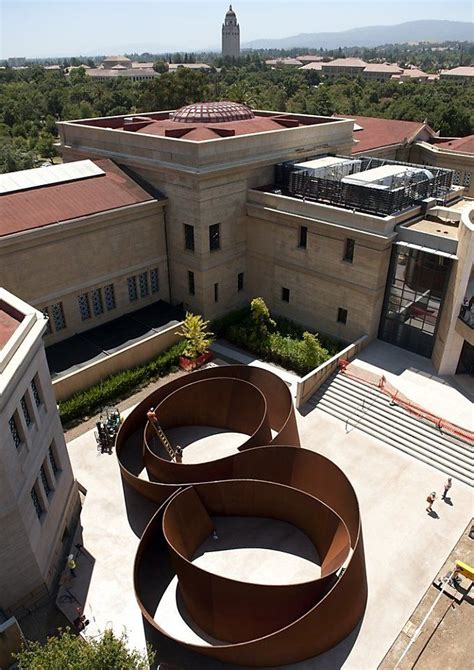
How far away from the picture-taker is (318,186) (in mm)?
35375

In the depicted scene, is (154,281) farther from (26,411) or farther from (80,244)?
(26,411)

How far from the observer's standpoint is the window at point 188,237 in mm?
36250

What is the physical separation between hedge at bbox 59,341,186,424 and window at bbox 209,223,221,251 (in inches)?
297

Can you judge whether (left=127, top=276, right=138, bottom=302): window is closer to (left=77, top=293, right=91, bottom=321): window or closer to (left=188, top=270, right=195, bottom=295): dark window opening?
(left=77, top=293, right=91, bottom=321): window

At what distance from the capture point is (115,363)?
106ft

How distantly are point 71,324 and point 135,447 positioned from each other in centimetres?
1102

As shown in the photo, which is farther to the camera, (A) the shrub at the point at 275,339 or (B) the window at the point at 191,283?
(B) the window at the point at 191,283

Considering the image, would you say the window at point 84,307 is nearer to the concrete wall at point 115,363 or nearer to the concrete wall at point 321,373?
the concrete wall at point 115,363

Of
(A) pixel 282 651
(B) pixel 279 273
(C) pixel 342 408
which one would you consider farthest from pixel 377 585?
(B) pixel 279 273

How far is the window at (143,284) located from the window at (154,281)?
489 millimetres

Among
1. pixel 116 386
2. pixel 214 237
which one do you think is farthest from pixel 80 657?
pixel 214 237

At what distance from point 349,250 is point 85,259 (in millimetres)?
17627

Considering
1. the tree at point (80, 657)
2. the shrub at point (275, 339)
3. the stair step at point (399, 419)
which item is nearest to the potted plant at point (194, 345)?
the shrub at point (275, 339)

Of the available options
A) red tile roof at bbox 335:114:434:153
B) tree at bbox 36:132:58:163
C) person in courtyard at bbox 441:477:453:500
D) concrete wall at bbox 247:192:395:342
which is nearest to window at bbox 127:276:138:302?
concrete wall at bbox 247:192:395:342
